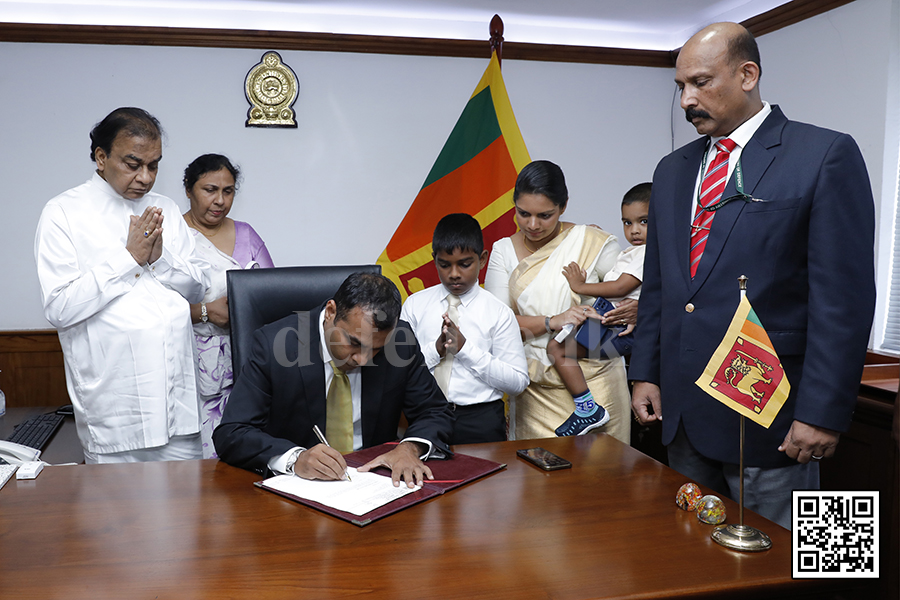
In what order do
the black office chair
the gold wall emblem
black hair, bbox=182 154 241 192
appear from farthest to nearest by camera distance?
the gold wall emblem < black hair, bbox=182 154 241 192 < the black office chair

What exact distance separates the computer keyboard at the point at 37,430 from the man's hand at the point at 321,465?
1454 millimetres

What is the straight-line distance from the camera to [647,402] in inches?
66.7

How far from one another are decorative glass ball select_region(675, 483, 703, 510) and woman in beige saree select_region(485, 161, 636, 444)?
111 centimetres

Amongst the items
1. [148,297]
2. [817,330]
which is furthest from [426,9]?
[817,330]

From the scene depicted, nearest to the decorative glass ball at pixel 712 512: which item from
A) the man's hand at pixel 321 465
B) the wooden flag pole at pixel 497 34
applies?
the man's hand at pixel 321 465

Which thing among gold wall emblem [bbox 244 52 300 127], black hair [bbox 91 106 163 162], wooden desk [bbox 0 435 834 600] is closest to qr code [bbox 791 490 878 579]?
wooden desk [bbox 0 435 834 600]

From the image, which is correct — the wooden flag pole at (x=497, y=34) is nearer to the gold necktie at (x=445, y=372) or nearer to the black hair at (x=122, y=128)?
the gold necktie at (x=445, y=372)

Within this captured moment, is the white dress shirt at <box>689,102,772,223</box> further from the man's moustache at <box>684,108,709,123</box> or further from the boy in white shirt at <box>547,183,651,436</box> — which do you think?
the boy in white shirt at <box>547,183,651,436</box>

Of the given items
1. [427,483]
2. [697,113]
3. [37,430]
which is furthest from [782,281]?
[37,430]

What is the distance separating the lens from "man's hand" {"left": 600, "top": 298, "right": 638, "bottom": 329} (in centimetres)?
240

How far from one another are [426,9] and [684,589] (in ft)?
11.2

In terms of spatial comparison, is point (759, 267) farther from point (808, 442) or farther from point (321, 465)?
point (321, 465)

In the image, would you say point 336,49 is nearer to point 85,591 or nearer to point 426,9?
point 426,9

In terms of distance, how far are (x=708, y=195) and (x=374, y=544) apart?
109cm
